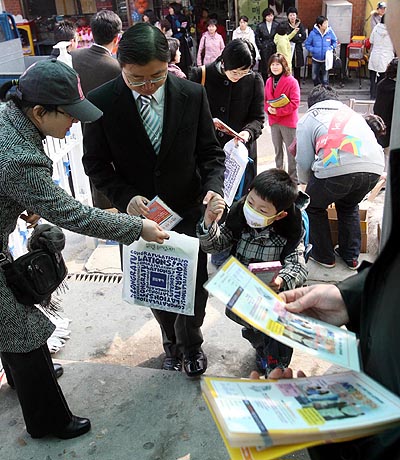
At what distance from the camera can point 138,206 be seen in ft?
8.54

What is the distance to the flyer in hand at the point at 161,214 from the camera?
262cm

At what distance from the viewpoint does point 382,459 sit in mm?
1252

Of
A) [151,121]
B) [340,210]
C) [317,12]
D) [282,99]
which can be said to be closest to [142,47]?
[151,121]

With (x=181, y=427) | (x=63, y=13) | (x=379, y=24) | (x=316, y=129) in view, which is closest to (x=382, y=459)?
(x=181, y=427)

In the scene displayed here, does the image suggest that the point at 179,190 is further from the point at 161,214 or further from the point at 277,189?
the point at 277,189

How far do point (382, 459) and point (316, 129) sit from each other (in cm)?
325

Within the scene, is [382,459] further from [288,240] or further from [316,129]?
[316,129]

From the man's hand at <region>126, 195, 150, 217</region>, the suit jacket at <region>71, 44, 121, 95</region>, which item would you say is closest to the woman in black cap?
the man's hand at <region>126, 195, 150, 217</region>

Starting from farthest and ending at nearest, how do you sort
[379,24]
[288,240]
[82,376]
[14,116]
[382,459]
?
[379,24]
[82,376]
[288,240]
[14,116]
[382,459]

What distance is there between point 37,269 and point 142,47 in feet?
3.67

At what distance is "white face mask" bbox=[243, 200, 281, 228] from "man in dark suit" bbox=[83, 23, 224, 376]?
205 mm

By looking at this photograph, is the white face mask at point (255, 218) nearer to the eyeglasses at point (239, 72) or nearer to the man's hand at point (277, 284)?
the man's hand at point (277, 284)

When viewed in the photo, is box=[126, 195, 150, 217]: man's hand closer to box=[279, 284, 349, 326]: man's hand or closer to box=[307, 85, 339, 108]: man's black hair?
box=[279, 284, 349, 326]: man's hand

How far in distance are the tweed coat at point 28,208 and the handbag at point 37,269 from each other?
4cm
